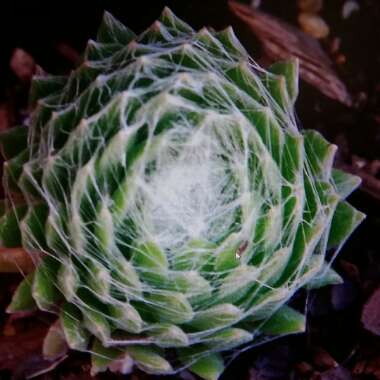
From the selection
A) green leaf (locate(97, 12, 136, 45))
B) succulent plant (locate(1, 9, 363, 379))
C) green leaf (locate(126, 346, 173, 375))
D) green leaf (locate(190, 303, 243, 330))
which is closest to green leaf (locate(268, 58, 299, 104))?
succulent plant (locate(1, 9, 363, 379))

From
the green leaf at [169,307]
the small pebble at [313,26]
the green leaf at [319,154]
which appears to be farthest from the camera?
the small pebble at [313,26]

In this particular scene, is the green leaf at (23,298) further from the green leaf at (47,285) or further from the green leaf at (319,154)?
the green leaf at (319,154)

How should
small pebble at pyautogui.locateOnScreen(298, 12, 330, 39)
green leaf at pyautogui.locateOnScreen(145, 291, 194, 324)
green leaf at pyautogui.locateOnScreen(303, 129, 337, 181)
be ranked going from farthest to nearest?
1. small pebble at pyautogui.locateOnScreen(298, 12, 330, 39)
2. green leaf at pyautogui.locateOnScreen(303, 129, 337, 181)
3. green leaf at pyautogui.locateOnScreen(145, 291, 194, 324)

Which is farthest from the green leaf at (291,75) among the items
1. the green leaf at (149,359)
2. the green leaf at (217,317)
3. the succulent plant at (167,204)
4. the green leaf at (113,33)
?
the green leaf at (149,359)

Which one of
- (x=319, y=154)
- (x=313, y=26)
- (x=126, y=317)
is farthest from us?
(x=313, y=26)

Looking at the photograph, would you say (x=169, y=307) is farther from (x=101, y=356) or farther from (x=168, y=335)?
(x=101, y=356)

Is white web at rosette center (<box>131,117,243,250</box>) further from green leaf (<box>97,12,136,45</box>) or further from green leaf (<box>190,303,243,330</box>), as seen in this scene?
green leaf (<box>97,12,136,45</box>)

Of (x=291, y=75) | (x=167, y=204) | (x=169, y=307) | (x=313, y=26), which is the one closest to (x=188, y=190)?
(x=167, y=204)
